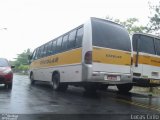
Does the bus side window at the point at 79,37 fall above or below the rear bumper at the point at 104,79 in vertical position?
above

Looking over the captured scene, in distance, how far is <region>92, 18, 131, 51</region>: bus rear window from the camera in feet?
37.1

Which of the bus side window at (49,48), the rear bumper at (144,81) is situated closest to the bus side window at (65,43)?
the bus side window at (49,48)

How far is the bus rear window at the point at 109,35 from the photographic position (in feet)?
37.1

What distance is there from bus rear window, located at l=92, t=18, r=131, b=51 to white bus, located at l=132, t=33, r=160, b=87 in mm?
707

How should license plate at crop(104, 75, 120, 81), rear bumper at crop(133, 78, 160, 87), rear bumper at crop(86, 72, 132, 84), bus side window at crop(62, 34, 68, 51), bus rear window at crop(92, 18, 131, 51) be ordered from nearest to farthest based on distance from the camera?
rear bumper at crop(86, 72, 132, 84), license plate at crop(104, 75, 120, 81), bus rear window at crop(92, 18, 131, 51), rear bumper at crop(133, 78, 160, 87), bus side window at crop(62, 34, 68, 51)

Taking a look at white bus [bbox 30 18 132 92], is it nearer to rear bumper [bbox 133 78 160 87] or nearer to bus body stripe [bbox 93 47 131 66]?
bus body stripe [bbox 93 47 131 66]

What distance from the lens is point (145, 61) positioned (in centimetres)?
1270

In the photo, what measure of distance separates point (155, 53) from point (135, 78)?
1466 millimetres

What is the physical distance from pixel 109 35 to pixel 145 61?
214 centimetres

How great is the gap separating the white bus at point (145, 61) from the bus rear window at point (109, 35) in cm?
71

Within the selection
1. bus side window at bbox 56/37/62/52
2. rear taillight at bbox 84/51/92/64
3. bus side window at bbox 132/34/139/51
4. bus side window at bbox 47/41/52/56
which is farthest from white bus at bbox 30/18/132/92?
bus side window at bbox 47/41/52/56

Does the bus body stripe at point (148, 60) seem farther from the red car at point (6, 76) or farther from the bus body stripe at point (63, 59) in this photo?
the red car at point (6, 76)

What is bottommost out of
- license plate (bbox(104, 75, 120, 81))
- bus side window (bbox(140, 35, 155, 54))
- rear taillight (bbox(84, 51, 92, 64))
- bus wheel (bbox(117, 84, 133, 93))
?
bus wheel (bbox(117, 84, 133, 93))

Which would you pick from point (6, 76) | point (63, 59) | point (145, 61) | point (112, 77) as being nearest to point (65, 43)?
point (63, 59)
